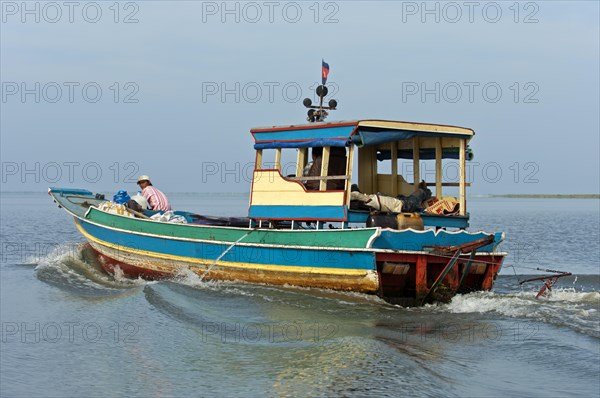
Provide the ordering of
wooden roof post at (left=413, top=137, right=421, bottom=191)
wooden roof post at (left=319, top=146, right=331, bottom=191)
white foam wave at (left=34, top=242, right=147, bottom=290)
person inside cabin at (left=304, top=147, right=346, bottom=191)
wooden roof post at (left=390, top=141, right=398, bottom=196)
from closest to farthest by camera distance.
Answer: wooden roof post at (left=319, top=146, right=331, bottom=191) < person inside cabin at (left=304, top=147, right=346, bottom=191) < wooden roof post at (left=413, top=137, right=421, bottom=191) < wooden roof post at (left=390, top=141, right=398, bottom=196) < white foam wave at (left=34, top=242, right=147, bottom=290)

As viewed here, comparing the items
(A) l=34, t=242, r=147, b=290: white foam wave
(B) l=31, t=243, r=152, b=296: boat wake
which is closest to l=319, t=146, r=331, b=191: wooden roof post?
(B) l=31, t=243, r=152, b=296: boat wake

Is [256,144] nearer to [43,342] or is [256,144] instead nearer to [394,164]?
[394,164]

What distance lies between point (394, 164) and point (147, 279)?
5676mm

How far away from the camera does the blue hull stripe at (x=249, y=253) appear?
43.3ft

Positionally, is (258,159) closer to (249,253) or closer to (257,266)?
(249,253)

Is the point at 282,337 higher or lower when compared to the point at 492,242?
lower

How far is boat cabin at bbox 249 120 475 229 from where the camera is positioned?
13641 millimetres

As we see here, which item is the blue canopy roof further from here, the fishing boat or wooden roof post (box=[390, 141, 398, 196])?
wooden roof post (box=[390, 141, 398, 196])

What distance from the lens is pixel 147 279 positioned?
56.4 feet

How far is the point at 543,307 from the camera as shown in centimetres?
1279

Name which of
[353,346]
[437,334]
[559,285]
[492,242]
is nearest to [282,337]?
[353,346]

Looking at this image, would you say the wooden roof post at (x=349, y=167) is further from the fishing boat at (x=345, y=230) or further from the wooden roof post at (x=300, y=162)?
the wooden roof post at (x=300, y=162)

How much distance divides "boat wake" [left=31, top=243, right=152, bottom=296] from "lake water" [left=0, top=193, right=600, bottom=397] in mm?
157

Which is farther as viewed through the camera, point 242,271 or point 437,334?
point 242,271
